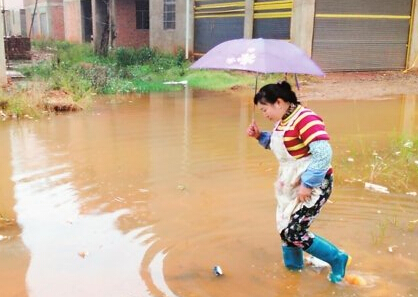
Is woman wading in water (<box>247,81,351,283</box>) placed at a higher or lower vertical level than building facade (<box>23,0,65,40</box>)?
lower

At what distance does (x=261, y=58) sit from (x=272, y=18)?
1343 cm

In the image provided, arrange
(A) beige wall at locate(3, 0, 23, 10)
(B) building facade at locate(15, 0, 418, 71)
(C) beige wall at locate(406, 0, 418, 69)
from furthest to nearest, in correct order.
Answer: (A) beige wall at locate(3, 0, 23, 10), (C) beige wall at locate(406, 0, 418, 69), (B) building facade at locate(15, 0, 418, 71)

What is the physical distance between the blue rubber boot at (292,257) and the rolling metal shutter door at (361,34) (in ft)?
41.4

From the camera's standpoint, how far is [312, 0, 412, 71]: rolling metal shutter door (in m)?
15.3

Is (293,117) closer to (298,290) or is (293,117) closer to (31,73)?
(298,290)

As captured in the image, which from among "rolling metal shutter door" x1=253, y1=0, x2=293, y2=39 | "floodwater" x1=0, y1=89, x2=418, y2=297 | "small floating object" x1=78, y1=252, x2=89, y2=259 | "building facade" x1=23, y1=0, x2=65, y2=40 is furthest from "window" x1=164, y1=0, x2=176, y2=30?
"small floating object" x1=78, y1=252, x2=89, y2=259

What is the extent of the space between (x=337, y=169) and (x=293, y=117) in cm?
307

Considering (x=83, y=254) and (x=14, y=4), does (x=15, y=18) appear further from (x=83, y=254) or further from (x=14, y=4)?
(x=83, y=254)

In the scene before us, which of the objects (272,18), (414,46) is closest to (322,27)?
(272,18)

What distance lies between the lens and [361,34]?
51.9 ft

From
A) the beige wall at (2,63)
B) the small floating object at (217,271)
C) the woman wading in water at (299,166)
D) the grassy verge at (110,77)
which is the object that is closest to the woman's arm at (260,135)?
the woman wading in water at (299,166)

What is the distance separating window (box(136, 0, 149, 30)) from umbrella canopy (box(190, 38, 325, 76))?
24545mm

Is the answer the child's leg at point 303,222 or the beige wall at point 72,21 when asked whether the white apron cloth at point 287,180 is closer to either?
the child's leg at point 303,222

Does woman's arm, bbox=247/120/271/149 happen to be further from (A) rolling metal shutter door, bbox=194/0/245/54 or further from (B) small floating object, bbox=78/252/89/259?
(A) rolling metal shutter door, bbox=194/0/245/54
